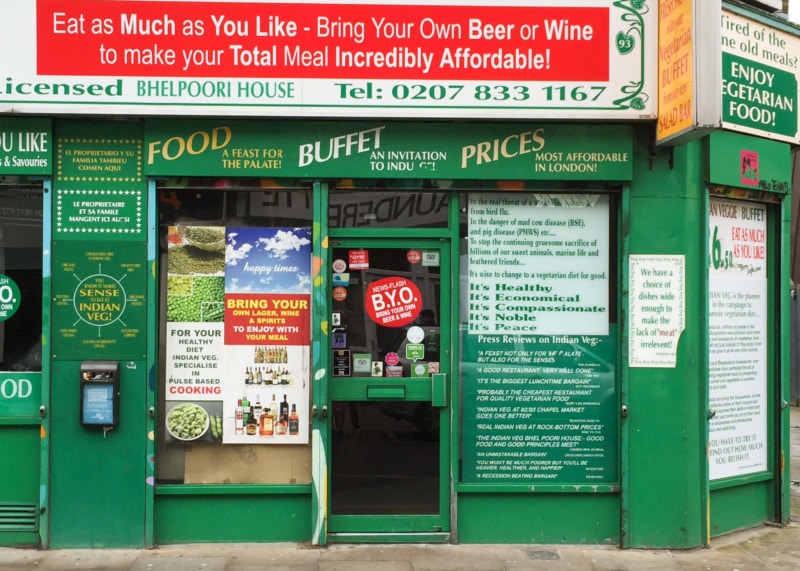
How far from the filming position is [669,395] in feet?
20.8

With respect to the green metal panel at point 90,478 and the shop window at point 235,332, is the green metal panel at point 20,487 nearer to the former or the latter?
the green metal panel at point 90,478

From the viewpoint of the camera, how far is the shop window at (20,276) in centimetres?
625

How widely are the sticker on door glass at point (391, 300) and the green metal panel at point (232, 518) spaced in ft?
4.69

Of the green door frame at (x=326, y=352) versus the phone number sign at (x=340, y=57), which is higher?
the phone number sign at (x=340, y=57)

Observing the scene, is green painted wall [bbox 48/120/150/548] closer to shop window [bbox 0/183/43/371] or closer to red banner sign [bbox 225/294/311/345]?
shop window [bbox 0/183/43/371]

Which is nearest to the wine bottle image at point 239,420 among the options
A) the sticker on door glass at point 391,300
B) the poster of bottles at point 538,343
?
the sticker on door glass at point 391,300

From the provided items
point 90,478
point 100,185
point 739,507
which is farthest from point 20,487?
point 739,507

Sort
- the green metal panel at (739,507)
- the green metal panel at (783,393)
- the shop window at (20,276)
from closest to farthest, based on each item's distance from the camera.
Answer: the shop window at (20,276) < the green metal panel at (739,507) < the green metal panel at (783,393)

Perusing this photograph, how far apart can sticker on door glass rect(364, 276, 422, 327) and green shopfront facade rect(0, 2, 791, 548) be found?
0.02 m

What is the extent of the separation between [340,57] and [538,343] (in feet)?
8.66

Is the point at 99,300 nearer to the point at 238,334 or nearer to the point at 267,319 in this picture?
the point at 238,334

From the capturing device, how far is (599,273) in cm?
650

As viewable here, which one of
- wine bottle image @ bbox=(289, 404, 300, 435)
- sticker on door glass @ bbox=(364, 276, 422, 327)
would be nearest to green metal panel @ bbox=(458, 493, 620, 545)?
wine bottle image @ bbox=(289, 404, 300, 435)

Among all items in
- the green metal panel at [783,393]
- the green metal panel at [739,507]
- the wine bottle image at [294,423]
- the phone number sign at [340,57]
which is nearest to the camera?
the phone number sign at [340,57]
